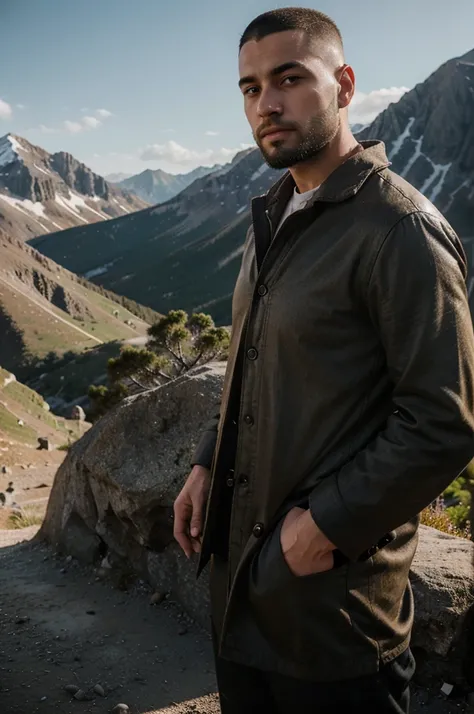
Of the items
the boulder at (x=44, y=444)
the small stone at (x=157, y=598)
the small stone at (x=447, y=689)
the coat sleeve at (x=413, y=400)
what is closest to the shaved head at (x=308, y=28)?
the coat sleeve at (x=413, y=400)

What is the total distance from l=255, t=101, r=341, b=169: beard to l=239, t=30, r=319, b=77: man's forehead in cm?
19

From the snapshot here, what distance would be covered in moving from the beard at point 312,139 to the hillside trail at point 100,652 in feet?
12.6

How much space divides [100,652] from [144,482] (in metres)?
1.59

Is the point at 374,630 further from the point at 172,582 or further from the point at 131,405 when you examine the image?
the point at 131,405

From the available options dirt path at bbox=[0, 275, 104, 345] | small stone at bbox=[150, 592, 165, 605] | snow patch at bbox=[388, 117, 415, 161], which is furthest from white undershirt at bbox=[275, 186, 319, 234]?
snow patch at bbox=[388, 117, 415, 161]

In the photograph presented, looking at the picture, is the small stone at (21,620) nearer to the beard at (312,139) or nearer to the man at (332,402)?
the man at (332,402)

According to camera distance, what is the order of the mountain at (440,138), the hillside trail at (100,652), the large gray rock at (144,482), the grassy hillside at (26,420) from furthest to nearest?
the mountain at (440,138)
the grassy hillside at (26,420)
the large gray rock at (144,482)
the hillside trail at (100,652)

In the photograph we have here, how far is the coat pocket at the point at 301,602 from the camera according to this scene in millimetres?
1937

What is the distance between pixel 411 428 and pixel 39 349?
10199 centimetres

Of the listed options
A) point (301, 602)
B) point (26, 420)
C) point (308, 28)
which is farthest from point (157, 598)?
point (26, 420)

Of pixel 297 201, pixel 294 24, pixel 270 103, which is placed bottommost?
pixel 297 201

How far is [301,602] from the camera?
77.0 inches

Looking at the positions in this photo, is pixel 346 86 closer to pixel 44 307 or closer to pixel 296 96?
pixel 296 96

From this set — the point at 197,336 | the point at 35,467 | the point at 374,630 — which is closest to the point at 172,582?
the point at 374,630
